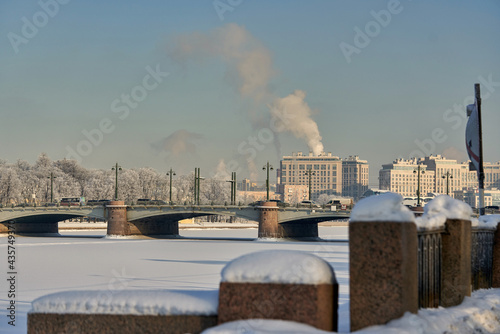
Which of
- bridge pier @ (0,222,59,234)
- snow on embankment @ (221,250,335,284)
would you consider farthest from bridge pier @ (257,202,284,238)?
snow on embankment @ (221,250,335,284)

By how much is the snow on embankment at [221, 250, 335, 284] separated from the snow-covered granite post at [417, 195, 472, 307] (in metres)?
4.08

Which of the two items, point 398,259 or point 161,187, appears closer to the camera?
point 398,259

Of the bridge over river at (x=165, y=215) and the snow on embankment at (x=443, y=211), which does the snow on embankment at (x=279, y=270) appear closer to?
the snow on embankment at (x=443, y=211)

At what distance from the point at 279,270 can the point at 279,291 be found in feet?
0.97

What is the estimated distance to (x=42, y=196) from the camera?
5246 inches

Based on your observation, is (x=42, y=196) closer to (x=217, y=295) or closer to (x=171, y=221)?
(x=171, y=221)

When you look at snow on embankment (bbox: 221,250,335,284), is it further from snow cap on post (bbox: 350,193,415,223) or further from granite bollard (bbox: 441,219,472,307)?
granite bollard (bbox: 441,219,472,307)

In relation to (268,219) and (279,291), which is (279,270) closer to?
(279,291)

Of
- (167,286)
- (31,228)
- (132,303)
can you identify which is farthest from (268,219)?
(132,303)

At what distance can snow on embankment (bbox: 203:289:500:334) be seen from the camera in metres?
10.5

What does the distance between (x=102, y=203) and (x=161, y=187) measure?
209 ft

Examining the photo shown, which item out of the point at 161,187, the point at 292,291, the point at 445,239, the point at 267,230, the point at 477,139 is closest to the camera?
the point at 292,291

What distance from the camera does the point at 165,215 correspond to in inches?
3268

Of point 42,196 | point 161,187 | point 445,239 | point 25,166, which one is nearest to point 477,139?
point 445,239
